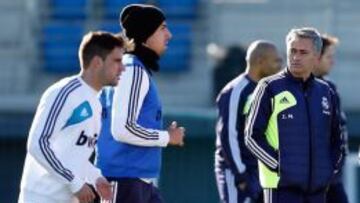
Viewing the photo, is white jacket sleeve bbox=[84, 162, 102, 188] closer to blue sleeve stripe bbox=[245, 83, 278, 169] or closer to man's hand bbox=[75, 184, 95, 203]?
man's hand bbox=[75, 184, 95, 203]

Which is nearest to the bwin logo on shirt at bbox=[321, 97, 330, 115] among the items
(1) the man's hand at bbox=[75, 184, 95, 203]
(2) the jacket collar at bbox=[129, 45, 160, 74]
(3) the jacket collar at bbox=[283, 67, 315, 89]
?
(3) the jacket collar at bbox=[283, 67, 315, 89]

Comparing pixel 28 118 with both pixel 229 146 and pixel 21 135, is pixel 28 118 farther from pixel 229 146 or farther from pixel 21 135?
pixel 229 146

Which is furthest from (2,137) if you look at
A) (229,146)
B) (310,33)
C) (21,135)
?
(310,33)

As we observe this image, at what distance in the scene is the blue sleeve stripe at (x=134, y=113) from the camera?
8.74 meters

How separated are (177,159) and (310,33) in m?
5.55

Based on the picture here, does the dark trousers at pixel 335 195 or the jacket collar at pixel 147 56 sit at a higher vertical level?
the jacket collar at pixel 147 56

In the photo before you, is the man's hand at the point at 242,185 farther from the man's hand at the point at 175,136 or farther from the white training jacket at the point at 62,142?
the white training jacket at the point at 62,142

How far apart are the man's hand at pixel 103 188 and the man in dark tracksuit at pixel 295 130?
1.40 metres

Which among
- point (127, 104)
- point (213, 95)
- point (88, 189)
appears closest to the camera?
point (88, 189)

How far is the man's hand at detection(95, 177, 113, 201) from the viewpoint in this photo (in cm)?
819

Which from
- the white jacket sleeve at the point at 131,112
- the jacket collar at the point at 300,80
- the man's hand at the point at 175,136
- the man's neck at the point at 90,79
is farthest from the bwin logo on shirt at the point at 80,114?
the jacket collar at the point at 300,80

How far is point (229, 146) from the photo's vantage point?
1089 centimetres

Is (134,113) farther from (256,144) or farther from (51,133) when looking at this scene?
(256,144)

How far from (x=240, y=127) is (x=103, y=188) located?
9.37 ft
